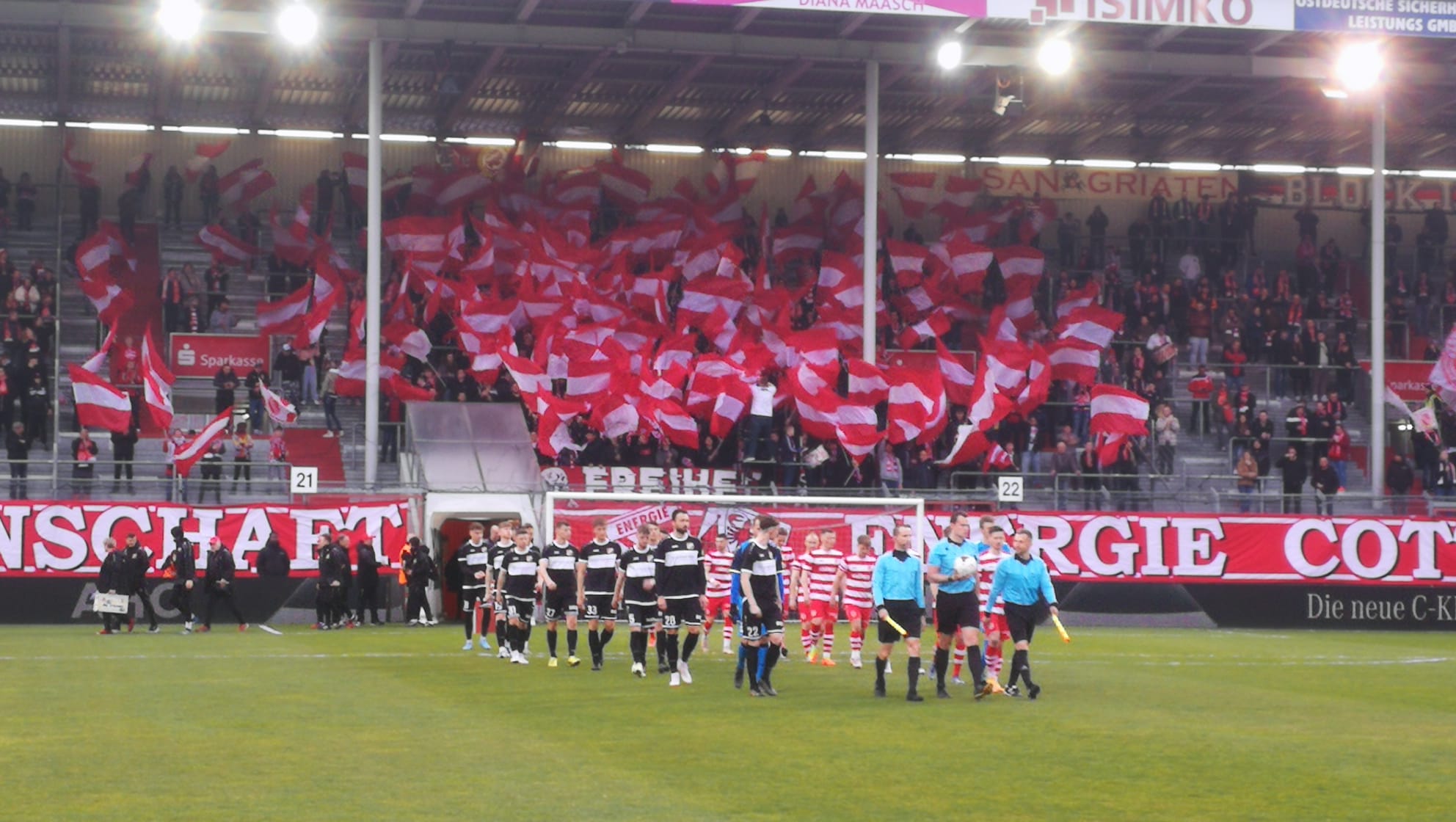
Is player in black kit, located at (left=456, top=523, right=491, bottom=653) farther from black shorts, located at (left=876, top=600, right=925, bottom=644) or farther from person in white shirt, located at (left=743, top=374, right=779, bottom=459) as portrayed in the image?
person in white shirt, located at (left=743, top=374, right=779, bottom=459)

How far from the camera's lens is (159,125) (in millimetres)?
54281

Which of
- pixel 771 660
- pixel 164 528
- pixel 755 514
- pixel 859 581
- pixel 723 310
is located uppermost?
pixel 723 310

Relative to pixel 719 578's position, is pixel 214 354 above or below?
above

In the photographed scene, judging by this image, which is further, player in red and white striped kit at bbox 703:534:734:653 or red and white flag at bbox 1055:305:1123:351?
red and white flag at bbox 1055:305:1123:351

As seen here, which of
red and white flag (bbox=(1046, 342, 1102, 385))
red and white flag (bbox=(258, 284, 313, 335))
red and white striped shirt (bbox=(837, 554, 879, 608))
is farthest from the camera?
red and white flag (bbox=(258, 284, 313, 335))

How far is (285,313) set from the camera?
47.3m

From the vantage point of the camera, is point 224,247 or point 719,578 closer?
point 719,578

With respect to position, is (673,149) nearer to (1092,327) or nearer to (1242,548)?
(1092,327)

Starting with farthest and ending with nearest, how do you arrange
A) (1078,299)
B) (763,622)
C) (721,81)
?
(1078,299) → (721,81) → (763,622)

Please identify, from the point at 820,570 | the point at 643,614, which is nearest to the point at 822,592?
the point at 820,570

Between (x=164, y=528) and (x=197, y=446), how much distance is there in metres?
1.74

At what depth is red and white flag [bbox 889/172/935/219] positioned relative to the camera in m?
53.2

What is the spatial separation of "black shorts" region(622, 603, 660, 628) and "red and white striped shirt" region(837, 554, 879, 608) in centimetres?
443

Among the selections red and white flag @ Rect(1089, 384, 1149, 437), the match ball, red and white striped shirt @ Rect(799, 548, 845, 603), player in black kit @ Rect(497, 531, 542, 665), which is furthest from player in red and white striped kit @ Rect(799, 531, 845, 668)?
red and white flag @ Rect(1089, 384, 1149, 437)
